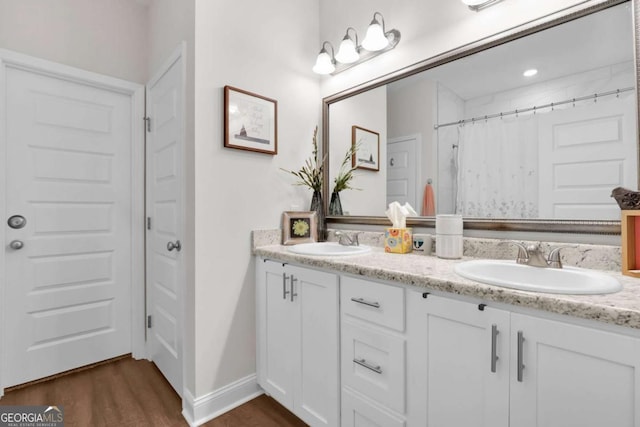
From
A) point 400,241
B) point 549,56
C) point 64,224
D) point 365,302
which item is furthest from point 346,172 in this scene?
point 64,224

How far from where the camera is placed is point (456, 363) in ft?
3.19

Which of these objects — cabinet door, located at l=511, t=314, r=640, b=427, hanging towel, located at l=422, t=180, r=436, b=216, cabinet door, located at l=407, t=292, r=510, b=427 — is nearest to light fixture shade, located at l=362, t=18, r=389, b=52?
hanging towel, located at l=422, t=180, r=436, b=216

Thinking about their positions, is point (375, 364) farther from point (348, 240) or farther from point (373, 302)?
point (348, 240)

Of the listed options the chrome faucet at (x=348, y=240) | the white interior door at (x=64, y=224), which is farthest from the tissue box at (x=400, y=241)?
the white interior door at (x=64, y=224)

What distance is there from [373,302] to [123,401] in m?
1.61

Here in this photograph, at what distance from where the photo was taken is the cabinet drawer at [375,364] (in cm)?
113

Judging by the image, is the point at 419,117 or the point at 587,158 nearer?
the point at 587,158

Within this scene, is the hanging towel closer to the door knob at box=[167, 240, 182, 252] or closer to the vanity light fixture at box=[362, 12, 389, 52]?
the vanity light fixture at box=[362, 12, 389, 52]

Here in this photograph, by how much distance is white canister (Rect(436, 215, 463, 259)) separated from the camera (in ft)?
4.66

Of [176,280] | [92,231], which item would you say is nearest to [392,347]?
[176,280]

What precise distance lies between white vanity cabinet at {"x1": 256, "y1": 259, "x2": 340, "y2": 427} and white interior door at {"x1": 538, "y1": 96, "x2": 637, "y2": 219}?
969 mm

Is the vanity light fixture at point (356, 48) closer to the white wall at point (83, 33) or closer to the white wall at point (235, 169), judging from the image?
the white wall at point (235, 169)

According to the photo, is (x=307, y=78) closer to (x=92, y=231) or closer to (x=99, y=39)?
(x=99, y=39)

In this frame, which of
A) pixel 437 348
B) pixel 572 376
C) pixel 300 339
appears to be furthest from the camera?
pixel 300 339
